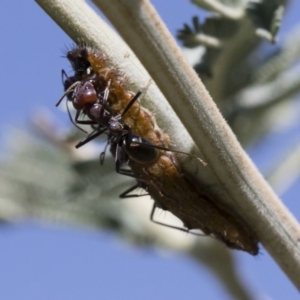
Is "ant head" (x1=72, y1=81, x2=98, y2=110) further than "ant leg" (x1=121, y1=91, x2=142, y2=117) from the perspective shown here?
Yes

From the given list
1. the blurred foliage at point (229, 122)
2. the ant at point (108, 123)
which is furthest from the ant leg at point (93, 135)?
the blurred foliage at point (229, 122)

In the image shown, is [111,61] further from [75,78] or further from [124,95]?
[75,78]

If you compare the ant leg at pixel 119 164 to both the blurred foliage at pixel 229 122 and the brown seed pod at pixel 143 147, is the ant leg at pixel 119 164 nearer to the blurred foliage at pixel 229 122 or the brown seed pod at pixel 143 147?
the brown seed pod at pixel 143 147

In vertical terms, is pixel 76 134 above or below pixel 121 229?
above

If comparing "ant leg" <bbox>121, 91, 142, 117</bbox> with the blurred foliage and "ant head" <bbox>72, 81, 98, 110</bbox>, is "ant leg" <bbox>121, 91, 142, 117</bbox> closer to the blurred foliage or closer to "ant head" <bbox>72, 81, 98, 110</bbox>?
"ant head" <bbox>72, 81, 98, 110</bbox>

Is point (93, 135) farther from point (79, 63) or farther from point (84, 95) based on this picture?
point (79, 63)

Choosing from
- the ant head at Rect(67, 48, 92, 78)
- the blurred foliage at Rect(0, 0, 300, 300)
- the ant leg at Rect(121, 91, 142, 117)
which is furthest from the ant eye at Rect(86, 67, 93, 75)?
the blurred foliage at Rect(0, 0, 300, 300)

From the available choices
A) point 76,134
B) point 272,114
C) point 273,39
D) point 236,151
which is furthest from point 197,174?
point 272,114
